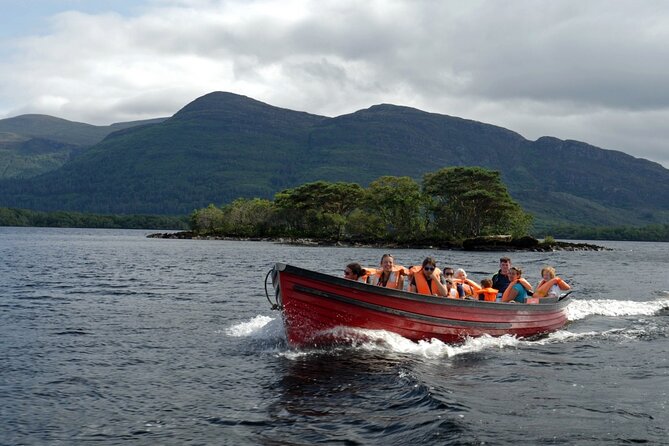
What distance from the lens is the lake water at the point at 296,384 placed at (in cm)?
1045

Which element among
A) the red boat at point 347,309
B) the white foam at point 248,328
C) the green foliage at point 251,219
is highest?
the green foliage at point 251,219

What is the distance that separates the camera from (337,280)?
16.1m

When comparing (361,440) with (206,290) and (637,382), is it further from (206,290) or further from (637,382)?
(206,290)

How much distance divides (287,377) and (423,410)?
11.9 ft

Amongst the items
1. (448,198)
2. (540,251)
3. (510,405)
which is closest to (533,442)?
(510,405)

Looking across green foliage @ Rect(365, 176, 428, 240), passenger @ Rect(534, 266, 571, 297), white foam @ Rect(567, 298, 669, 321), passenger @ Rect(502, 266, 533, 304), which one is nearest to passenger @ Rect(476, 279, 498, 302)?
passenger @ Rect(502, 266, 533, 304)

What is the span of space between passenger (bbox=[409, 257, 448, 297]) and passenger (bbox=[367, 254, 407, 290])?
48 cm

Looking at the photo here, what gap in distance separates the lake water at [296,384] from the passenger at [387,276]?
1914 mm

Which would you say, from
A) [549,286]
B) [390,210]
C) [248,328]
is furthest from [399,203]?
[248,328]

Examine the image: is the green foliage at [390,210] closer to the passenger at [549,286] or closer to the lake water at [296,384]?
the passenger at [549,286]

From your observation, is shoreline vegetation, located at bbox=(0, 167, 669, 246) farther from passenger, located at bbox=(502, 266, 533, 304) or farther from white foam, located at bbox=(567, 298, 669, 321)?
passenger, located at bbox=(502, 266, 533, 304)

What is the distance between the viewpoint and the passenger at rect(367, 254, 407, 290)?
18141 mm

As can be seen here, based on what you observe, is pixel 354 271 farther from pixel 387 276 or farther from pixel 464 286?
pixel 464 286

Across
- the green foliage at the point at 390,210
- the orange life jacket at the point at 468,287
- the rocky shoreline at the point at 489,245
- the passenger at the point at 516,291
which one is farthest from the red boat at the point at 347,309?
the green foliage at the point at 390,210
